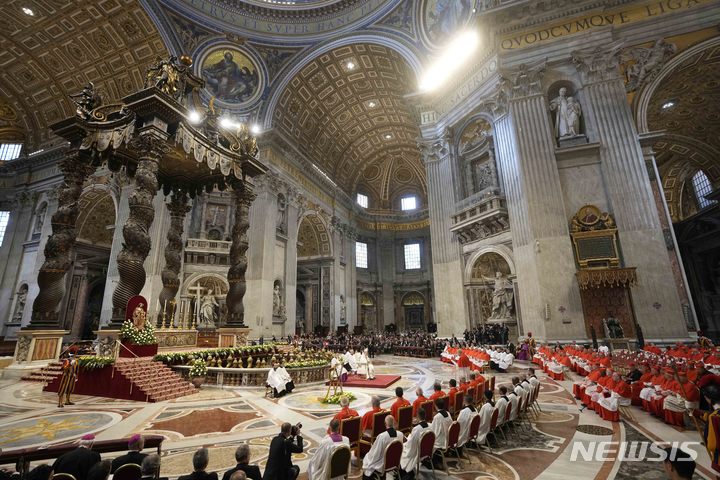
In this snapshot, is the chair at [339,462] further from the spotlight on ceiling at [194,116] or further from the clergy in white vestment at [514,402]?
the spotlight on ceiling at [194,116]

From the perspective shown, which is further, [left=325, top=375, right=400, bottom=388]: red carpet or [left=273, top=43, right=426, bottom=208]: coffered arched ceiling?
[left=273, top=43, right=426, bottom=208]: coffered arched ceiling

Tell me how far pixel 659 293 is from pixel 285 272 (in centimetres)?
1729

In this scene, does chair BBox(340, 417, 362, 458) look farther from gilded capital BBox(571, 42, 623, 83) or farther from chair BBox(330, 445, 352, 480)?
gilded capital BBox(571, 42, 623, 83)

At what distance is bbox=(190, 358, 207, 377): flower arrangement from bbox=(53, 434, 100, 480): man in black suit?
6195mm

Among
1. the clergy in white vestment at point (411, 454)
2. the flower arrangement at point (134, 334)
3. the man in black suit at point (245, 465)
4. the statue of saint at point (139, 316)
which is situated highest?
the statue of saint at point (139, 316)

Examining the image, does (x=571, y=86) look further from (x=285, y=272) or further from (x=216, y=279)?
(x=216, y=279)

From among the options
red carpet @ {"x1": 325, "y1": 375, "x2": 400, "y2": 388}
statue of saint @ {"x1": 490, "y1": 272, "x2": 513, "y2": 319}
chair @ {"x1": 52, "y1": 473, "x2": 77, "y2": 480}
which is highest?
statue of saint @ {"x1": 490, "y1": 272, "x2": 513, "y2": 319}

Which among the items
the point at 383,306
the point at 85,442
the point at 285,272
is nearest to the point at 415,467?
the point at 85,442

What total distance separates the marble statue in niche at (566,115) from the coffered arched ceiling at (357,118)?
29.5ft

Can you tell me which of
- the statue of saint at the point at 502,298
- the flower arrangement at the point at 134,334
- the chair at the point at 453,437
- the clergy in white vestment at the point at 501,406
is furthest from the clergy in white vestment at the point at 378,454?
the statue of saint at the point at 502,298

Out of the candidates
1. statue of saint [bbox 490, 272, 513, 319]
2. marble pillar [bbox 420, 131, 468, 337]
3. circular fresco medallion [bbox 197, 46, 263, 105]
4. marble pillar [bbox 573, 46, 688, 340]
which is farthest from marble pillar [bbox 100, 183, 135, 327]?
marble pillar [bbox 573, 46, 688, 340]

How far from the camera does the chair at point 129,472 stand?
93.3 inches

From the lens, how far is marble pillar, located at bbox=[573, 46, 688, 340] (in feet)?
35.1

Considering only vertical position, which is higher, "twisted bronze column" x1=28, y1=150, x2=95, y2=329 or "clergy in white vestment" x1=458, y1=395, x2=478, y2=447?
"twisted bronze column" x1=28, y1=150, x2=95, y2=329
